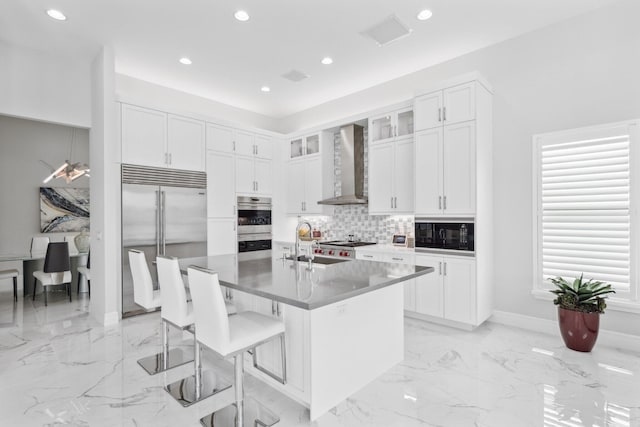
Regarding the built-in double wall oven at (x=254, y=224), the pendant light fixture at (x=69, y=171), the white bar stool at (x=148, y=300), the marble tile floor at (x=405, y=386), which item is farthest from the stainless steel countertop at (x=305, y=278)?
the pendant light fixture at (x=69, y=171)

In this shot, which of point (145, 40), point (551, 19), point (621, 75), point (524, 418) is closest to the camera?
point (524, 418)

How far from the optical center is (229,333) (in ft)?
6.50

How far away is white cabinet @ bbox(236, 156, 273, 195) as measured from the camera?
17.8ft

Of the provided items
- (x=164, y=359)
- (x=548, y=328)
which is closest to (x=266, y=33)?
(x=164, y=359)

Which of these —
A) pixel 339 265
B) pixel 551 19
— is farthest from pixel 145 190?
pixel 551 19

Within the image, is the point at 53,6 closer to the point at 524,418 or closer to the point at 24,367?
the point at 24,367

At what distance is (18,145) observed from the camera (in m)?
5.72

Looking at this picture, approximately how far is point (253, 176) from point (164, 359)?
3.35 meters

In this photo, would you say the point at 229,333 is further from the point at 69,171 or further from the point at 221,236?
the point at 69,171

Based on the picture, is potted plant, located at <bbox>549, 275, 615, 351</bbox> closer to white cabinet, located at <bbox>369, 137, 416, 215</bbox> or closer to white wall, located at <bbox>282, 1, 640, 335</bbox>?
white wall, located at <bbox>282, 1, 640, 335</bbox>

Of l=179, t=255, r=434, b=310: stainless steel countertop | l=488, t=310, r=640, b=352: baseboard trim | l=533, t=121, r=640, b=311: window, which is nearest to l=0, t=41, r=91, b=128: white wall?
l=179, t=255, r=434, b=310: stainless steel countertop

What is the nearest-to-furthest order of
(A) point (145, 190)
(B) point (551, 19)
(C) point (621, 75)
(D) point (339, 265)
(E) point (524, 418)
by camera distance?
1. (E) point (524, 418)
2. (D) point (339, 265)
3. (C) point (621, 75)
4. (B) point (551, 19)
5. (A) point (145, 190)

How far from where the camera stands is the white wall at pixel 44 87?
387 cm

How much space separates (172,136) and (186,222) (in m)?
1.21
